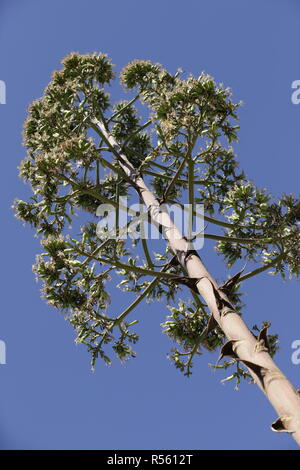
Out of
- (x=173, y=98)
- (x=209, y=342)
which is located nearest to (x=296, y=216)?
(x=173, y=98)

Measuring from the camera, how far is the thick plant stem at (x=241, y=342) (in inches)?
202

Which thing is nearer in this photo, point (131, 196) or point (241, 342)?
point (241, 342)

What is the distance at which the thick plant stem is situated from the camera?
5129 millimetres

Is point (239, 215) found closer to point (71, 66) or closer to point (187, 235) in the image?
point (187, 235)

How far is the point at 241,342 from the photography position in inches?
244

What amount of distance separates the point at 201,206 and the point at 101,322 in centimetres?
375

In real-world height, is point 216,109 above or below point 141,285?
above

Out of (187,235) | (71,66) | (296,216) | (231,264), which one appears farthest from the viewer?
(71,66)

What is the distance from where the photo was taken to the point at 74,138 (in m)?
9.10

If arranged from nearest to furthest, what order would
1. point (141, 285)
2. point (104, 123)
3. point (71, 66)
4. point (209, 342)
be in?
point (209, 342)
point (141, 285)
point (71, 66)
point (104, 123)

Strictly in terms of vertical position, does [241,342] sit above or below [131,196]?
below

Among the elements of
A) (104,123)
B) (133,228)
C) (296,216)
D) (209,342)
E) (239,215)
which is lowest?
(209,342)

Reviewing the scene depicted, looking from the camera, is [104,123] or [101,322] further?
[104,123]

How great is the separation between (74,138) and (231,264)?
406 centimetres
